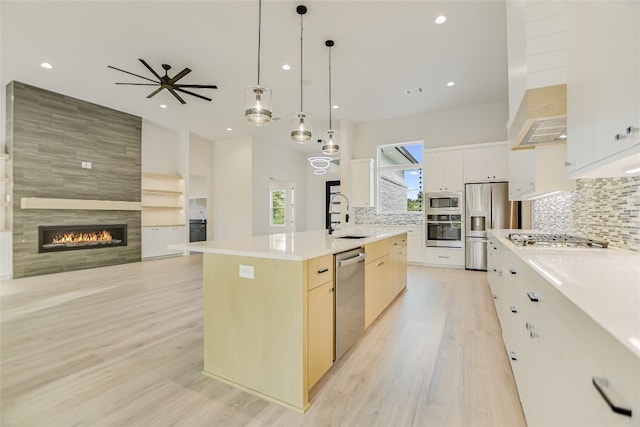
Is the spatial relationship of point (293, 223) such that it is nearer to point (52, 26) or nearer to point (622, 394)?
point (52, 26)

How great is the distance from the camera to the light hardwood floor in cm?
151

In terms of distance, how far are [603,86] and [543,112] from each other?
0.55 metres

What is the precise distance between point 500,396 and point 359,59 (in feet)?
13.7

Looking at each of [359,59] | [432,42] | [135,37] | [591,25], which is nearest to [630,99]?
[591,25]

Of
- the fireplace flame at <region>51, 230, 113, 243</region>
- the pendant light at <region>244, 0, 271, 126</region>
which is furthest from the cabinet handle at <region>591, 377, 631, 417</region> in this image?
the fireplace flame at <region>51, 230, 113, 243</region>

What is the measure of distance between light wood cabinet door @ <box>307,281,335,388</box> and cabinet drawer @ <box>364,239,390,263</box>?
75 centimetres

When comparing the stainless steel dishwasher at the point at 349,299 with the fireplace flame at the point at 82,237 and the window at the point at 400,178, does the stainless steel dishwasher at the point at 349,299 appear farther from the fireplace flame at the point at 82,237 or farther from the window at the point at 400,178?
the fireplace flame at the point at 82,237

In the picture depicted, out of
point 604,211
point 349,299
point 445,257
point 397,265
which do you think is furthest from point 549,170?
point 445,257

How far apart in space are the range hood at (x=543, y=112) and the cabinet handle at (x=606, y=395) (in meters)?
1.48

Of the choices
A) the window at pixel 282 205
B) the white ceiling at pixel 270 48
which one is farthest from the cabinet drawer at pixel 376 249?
the window at pixel 282 205

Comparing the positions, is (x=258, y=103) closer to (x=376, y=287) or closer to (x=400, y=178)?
(x=376, y=287)

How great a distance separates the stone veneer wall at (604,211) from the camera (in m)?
1.58

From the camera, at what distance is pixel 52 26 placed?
3.41 metres

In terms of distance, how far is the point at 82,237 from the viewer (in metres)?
5.70
